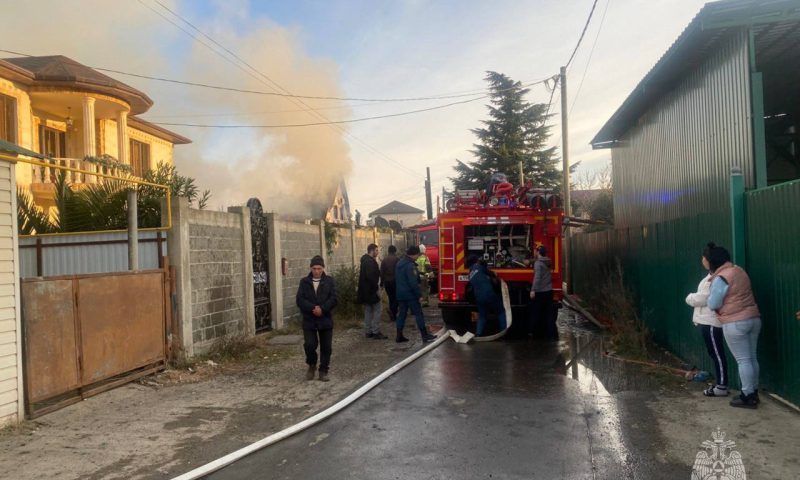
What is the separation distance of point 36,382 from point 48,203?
11.4m

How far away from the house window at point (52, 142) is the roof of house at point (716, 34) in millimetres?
15468

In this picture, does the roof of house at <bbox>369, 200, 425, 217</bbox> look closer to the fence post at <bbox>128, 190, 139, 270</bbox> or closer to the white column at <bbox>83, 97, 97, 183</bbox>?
the white column at <bbox>83, 97, 97, 183</bbox>

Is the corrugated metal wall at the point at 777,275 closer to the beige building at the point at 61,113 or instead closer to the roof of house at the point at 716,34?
the roof of house at the point at 716,34

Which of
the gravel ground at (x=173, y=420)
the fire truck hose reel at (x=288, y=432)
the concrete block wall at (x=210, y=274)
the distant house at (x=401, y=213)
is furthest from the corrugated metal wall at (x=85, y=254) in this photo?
the distant house at (x=401, y=213)

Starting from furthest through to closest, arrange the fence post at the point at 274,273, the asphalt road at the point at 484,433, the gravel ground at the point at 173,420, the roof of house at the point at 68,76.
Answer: the roof of house at the point at 68,76
the fence post at the point at 274,273
the gravel ground at the point at 173,420
the asphalt road at the point at 484,433

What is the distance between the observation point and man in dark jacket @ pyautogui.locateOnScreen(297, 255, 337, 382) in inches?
296

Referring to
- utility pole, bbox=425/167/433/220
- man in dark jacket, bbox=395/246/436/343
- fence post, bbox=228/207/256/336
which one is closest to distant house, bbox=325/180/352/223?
utility pole, bbox=425/167/433/220

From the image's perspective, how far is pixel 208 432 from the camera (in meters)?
5.52

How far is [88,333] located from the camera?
6.51 metres

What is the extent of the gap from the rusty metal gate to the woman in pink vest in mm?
6531

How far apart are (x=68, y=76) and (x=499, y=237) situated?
39.3ft

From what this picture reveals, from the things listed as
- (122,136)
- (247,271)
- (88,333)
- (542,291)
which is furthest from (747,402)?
(122,136)

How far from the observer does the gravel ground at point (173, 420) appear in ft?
15.5

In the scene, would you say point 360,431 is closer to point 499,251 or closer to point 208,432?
point 208,432
